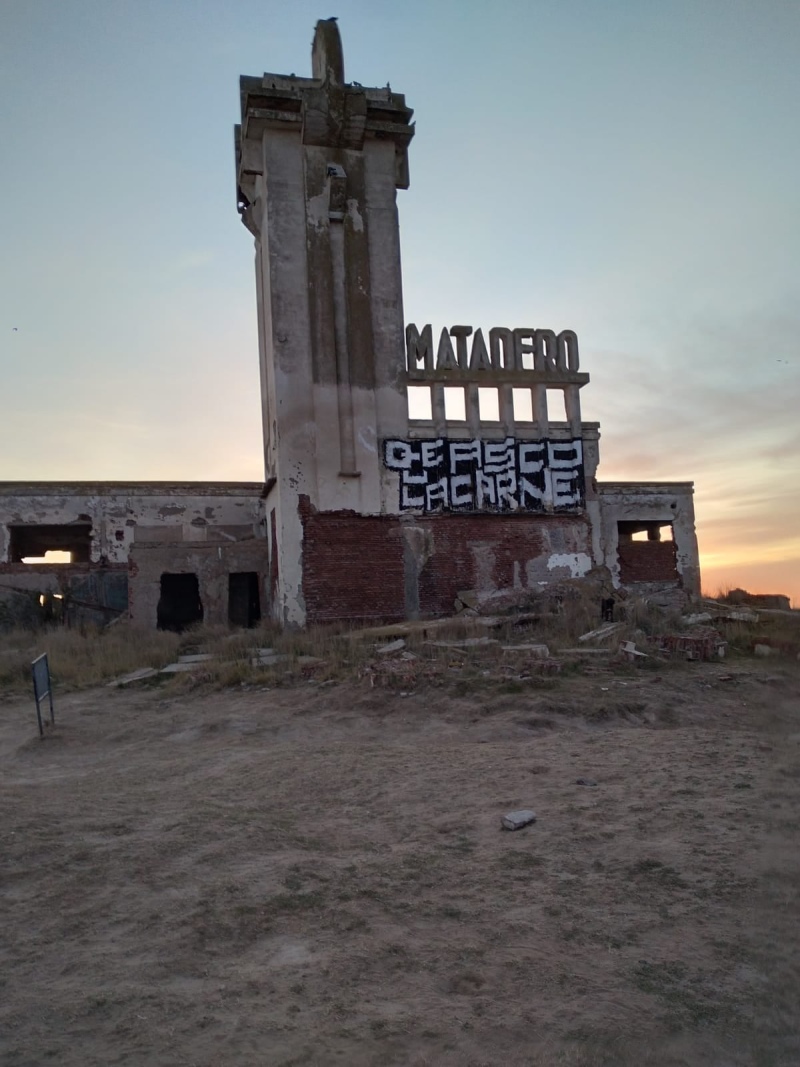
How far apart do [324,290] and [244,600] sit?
8120 millimetres

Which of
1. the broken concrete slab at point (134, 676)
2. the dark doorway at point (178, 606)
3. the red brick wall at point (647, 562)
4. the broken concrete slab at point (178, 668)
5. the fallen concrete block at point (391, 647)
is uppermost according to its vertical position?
the red brick wall at point (647, 562)

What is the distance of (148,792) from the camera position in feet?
22.4

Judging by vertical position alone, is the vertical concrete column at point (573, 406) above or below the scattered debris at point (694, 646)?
above

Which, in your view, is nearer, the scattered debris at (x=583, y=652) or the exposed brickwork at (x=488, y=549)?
the scattered debris at (x=583, y=652)

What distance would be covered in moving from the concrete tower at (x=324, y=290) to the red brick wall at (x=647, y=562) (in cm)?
934

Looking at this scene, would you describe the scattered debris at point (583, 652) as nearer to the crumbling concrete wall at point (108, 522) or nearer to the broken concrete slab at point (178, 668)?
the broken concrete slab at point (178, 668)

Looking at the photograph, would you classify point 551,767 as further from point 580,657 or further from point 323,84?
point 323,84

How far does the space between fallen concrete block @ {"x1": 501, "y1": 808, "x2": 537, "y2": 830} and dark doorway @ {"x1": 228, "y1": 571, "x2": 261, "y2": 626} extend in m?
15.2

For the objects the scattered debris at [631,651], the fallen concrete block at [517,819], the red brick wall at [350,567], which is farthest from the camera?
the red brick wall at [350,567]

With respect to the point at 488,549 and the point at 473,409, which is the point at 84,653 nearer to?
the point at 488,549

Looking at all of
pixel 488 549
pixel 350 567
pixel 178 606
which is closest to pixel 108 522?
pixel 178 606

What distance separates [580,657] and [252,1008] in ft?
27.8

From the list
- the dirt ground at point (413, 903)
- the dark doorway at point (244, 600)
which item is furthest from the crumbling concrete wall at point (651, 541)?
the dirt ground at point (413, 903)

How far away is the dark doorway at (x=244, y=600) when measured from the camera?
20.6 m
